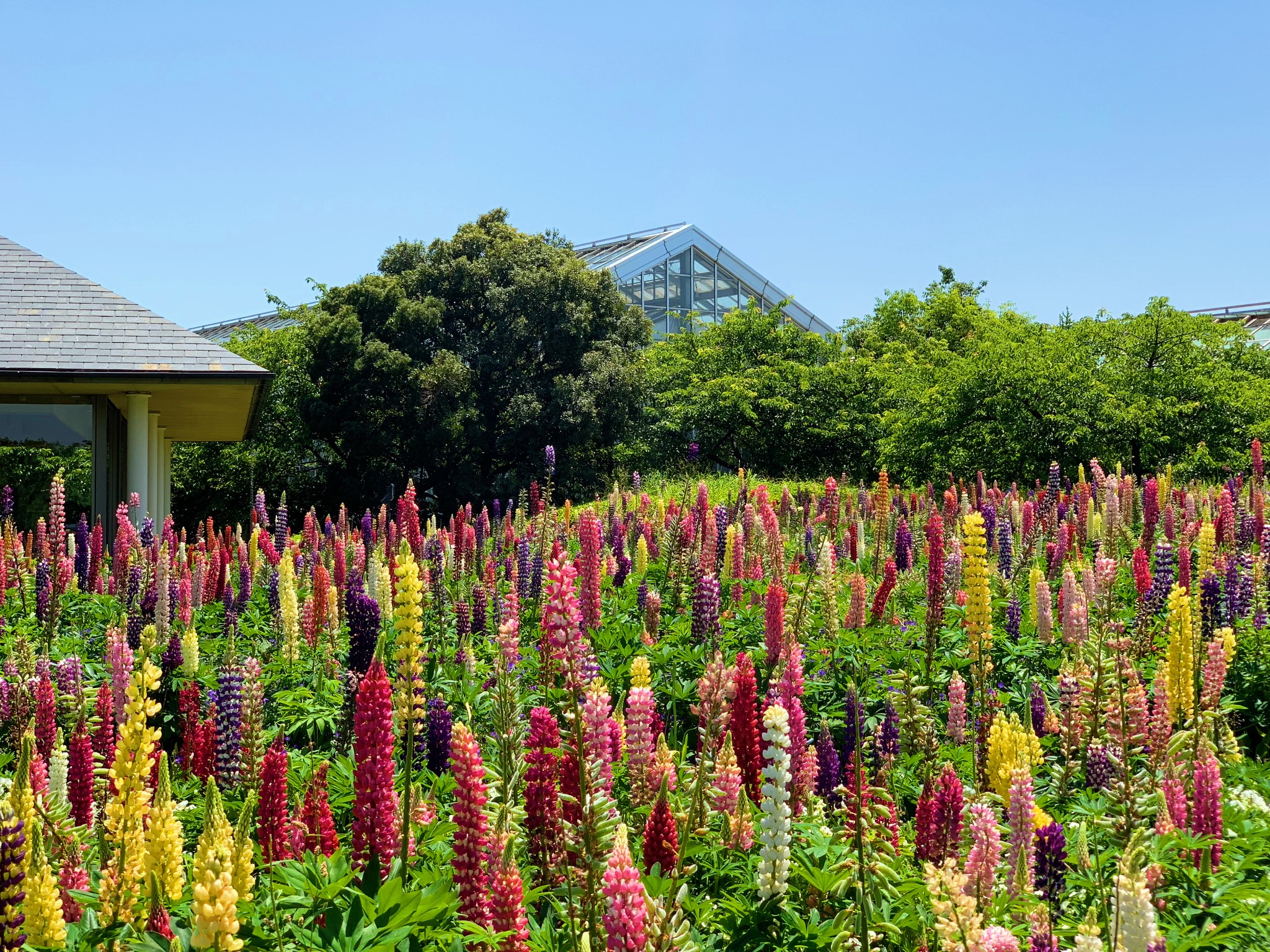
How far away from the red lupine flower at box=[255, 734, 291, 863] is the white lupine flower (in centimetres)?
115

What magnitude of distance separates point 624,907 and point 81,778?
6.70 feet

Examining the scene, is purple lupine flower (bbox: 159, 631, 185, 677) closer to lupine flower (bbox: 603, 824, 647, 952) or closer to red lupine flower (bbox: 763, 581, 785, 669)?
red lupine flower (bbox: 763, 581, 785, 669)

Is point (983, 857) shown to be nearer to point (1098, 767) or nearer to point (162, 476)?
point (1098, 767)

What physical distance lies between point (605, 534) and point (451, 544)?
1.37 meters

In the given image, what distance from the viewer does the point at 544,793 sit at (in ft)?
7.79

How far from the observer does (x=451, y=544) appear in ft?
28.2

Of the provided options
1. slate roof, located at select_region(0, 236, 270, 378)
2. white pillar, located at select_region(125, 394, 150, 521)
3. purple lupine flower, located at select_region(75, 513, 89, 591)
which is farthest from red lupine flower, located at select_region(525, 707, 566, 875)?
white pillar, located at select_region(125, 394, 150, 521)

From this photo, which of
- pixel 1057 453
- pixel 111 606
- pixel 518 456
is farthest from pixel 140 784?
pixel 518 456

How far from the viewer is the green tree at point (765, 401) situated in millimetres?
24062

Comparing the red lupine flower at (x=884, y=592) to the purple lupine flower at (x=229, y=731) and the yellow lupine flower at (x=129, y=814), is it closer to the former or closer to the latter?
the purple lupine flower at (x=229, y=731)

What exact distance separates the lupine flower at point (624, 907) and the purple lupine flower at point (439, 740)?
84.7 inches

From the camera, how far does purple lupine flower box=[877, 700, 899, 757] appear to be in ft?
12.6

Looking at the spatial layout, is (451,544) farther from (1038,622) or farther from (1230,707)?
(1230,707)

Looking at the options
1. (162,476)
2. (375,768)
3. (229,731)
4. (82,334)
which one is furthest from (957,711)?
(162,476)
